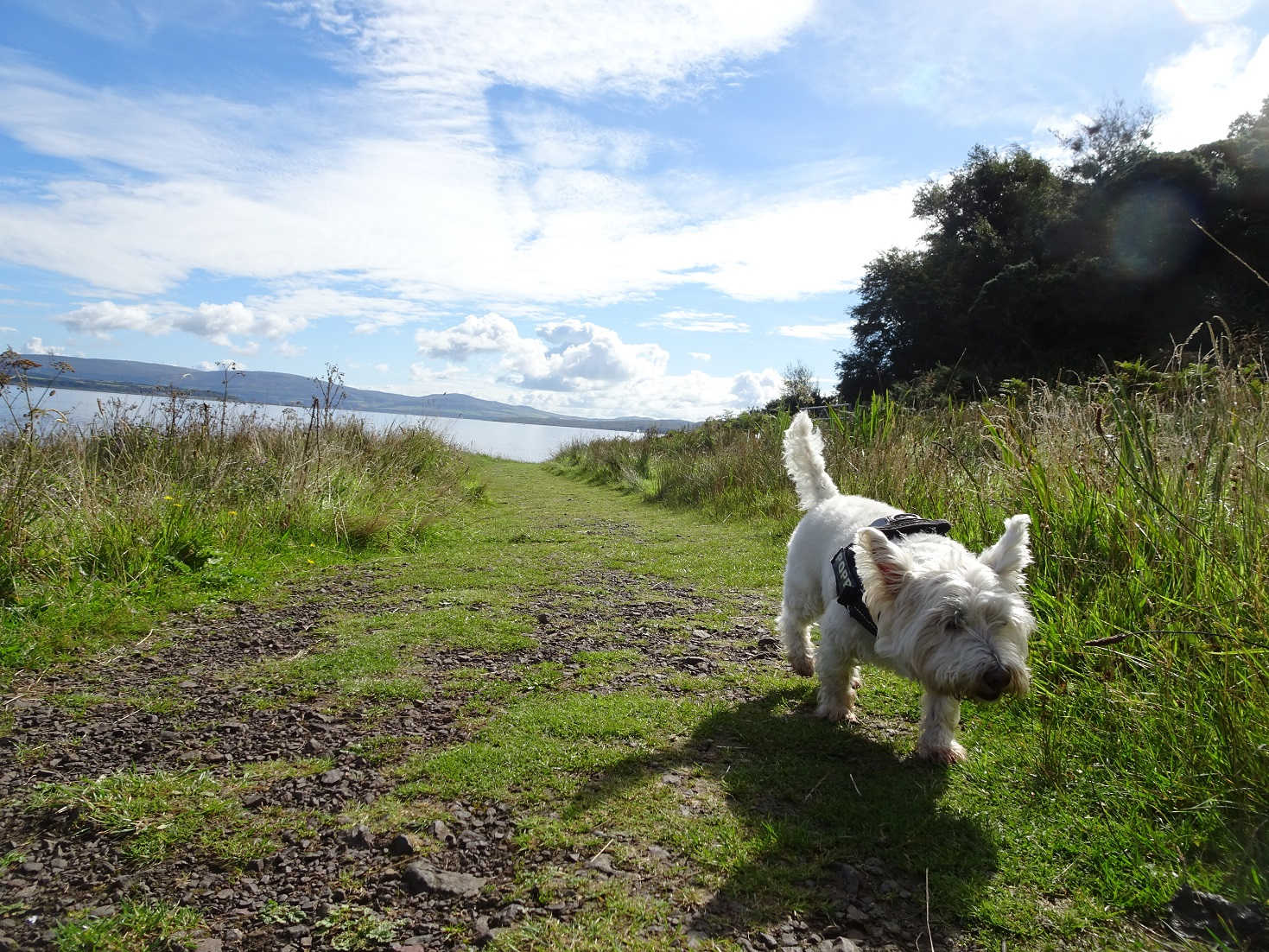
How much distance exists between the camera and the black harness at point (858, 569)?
152 inches

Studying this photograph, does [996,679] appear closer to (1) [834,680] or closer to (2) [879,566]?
(2) [879,566]

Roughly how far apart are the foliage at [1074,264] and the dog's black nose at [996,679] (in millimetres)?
20893

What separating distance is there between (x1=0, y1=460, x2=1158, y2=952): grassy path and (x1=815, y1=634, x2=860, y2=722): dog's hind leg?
0.41ft

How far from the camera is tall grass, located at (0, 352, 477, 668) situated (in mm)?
5535

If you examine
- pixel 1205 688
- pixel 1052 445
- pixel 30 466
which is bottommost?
pixel 1205 688

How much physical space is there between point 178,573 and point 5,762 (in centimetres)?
381

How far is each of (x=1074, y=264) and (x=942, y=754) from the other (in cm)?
3400

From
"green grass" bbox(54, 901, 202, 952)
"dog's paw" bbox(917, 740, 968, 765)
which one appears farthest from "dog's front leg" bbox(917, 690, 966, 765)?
"green grass" bbox(54, 901, 202, 952)

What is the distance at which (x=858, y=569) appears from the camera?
3.64m

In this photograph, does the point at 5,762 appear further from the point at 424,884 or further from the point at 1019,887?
the point at 1019,887

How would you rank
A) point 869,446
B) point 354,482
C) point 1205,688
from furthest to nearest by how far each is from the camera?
point 354,482 → point 869,446 → point 1205,688

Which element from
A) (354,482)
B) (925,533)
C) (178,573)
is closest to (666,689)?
(925,533)

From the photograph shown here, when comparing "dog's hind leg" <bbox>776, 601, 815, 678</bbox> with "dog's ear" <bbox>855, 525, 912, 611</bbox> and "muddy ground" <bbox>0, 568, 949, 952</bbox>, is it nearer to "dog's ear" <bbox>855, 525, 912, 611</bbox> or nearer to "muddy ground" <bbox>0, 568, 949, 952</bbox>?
"muddy ground" <bbox>0, 568, 949, 952</bbox>

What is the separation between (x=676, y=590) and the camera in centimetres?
770
